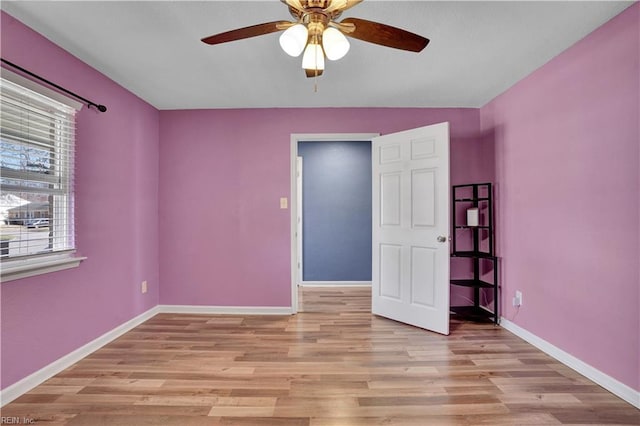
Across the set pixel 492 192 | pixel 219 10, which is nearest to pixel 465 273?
pixel 492 192

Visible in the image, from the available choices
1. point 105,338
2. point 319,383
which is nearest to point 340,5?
point 319,383

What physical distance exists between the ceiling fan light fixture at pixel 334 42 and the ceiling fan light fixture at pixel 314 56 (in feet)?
0.39

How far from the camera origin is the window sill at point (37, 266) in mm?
1818

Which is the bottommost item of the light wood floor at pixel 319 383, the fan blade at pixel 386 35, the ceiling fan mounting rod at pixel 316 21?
the light wood floor at pixel 319 383

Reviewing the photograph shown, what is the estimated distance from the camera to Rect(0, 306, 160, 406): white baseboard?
1.86 metres

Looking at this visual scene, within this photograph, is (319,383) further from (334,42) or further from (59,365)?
(334,42)

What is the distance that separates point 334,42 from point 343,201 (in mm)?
3411

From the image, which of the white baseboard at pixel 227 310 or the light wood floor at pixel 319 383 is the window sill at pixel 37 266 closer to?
the light wood floor at pixel 319 383

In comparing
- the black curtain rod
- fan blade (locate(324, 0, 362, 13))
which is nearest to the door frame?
the black curtain rod

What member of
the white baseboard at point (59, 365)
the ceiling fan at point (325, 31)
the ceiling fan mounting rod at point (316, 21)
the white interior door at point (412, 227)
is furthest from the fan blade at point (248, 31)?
the white baseboard at point (59, 365)

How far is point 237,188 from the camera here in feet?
11.5

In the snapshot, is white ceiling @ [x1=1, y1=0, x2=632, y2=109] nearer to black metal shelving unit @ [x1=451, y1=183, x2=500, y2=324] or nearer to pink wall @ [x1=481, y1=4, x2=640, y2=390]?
pink wall @ [x1=481, y1=4, x2=640, y2=390]

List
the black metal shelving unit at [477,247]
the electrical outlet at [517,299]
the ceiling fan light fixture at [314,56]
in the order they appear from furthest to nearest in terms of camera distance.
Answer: the black metal shelving unit at [477,247], the electrical outlet at [517,299], the ceiling fan light fixture at [314,56]

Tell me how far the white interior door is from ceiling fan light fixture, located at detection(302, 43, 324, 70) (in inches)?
65.3
